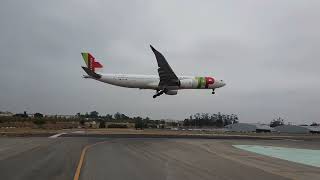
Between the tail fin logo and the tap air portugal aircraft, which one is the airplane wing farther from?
the tail fin logo

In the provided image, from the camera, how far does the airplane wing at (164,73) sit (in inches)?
2478

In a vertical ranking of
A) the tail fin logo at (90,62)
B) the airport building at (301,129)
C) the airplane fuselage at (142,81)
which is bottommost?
the airport building at (301,129)

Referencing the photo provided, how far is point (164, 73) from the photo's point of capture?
65000 mm

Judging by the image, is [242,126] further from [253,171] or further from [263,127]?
[253,171]

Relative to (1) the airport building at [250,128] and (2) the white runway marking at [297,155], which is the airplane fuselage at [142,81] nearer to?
(2) the white runway marking at [297,155]

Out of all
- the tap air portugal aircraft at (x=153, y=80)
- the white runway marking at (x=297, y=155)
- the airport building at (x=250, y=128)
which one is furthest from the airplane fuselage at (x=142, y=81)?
the airport building at (x=250, y=128)

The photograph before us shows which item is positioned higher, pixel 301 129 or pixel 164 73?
pixel 164 73

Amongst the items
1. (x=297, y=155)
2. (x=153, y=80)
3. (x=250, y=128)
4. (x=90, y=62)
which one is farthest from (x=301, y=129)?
(x=297, y=155)

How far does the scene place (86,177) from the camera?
50.9ft

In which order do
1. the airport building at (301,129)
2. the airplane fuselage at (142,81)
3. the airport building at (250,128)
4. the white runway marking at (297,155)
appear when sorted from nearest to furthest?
the white runway marking at (297,155) → the airplane fuselage at (142,81) → the airport building at (301,129) → the airport building at (250,128)

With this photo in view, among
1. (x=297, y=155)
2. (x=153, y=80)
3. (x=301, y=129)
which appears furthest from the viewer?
(x=301, y=129)

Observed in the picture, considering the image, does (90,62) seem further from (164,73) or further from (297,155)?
(297,155)

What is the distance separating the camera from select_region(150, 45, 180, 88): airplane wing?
6294 cm

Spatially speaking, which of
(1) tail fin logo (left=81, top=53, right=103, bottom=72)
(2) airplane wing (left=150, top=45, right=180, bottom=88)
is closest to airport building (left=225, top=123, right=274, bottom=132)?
(2) airplane wing (left=150, top=45, right=180, bottom=88)
